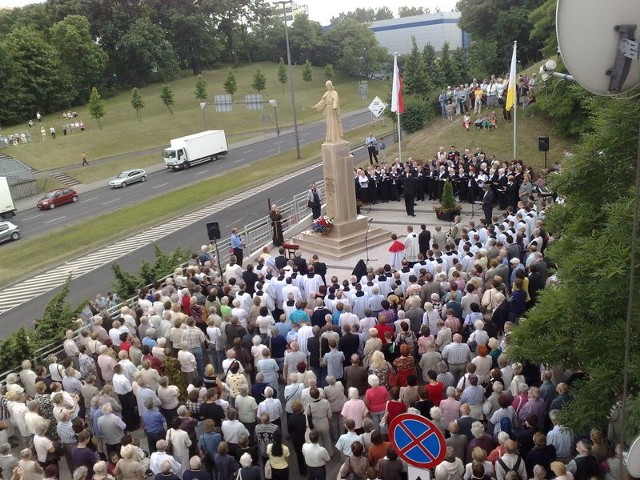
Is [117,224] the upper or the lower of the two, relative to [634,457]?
lower

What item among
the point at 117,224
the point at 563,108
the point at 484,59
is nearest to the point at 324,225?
the point at 563,108

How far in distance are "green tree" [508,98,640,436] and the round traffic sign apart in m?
2.03

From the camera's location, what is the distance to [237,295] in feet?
47.7

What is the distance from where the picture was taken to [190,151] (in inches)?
2042

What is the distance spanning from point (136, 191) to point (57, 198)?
545cm

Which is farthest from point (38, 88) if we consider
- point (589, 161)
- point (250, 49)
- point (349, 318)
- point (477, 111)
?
point (589, 161)

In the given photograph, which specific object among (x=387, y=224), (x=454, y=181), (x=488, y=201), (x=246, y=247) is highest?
(x=488, y=201)

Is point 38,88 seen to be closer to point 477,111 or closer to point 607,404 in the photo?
point 477,111

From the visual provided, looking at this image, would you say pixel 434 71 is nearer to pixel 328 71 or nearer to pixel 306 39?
pixel 328 71

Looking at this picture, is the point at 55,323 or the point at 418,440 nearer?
the point at 418,440

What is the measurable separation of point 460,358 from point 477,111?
28.4 m

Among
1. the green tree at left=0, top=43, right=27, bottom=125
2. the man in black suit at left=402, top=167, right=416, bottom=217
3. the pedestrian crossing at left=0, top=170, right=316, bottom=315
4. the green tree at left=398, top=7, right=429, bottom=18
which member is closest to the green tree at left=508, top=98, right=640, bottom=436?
the man in black suit at left=402, top=167, right=416, bottom=217

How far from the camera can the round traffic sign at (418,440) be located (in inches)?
241

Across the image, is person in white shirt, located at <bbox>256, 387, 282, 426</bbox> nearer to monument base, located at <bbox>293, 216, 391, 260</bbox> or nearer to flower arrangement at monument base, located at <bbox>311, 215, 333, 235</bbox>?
monument base, located at <bbox>293, 216, 391, 260</bbox>
